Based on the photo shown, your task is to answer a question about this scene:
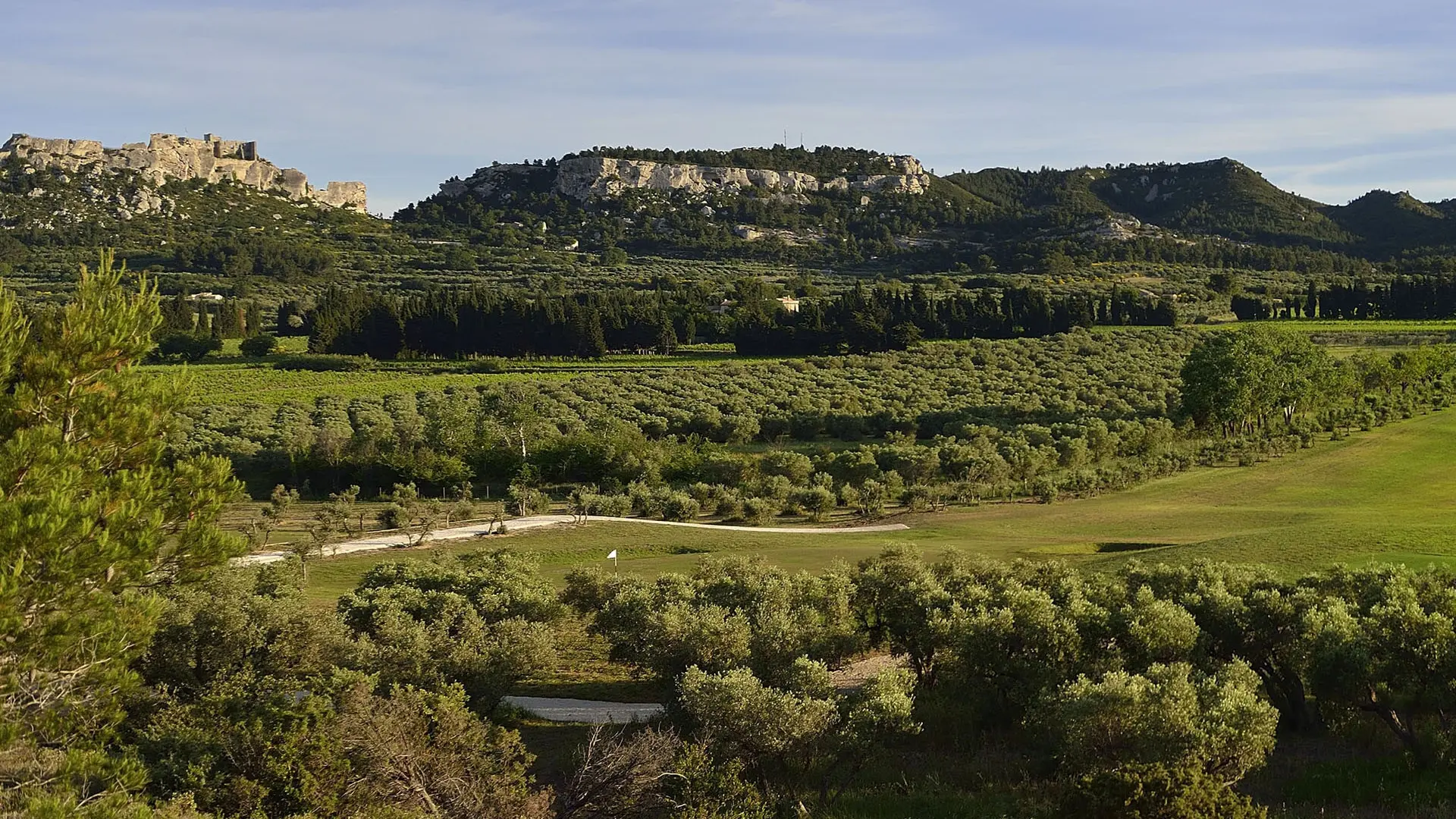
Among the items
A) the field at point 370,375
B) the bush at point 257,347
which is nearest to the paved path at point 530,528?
the field at point 370,375

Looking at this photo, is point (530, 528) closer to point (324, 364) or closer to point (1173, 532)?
point (1173, 532)

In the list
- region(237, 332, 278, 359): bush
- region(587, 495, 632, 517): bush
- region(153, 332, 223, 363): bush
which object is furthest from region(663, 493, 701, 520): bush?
region(237, 332, 278, 359): bush

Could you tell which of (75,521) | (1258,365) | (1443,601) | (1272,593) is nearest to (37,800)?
(75,521)

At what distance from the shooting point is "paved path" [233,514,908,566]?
126 feet

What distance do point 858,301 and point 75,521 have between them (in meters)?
97.8

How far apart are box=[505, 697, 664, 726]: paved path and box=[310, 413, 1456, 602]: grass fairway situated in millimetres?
8336

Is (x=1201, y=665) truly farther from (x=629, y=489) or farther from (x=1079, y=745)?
(x=629, y=489)

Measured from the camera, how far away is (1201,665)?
18.2m

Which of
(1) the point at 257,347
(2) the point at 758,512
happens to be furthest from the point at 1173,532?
(1) the point at 257,347

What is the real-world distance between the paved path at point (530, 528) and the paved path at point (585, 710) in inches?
711

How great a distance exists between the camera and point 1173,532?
125ft

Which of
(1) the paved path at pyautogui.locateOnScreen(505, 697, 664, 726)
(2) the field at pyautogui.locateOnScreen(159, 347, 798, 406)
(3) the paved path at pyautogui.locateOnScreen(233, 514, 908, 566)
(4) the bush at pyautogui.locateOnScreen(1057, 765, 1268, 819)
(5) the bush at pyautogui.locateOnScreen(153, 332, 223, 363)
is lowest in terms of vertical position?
(3) the paved path at pyautogui.locateOnScreen(233, 514, 908, 566)

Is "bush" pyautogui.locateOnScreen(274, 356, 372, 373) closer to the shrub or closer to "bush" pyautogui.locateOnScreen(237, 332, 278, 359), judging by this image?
"bush" pyautogui.locateOnScreen(237, 332, 278, 359)

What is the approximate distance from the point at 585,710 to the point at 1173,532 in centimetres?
2562
